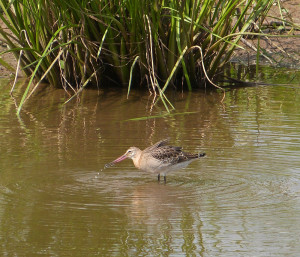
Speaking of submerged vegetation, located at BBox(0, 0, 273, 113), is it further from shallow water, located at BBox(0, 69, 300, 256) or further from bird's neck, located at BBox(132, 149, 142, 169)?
bird's neck, located at BBox(132, 149, 142, 169)

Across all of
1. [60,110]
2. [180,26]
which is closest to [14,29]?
[60,110]

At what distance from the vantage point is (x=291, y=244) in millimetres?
5312

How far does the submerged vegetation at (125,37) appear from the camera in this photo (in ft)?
31.8

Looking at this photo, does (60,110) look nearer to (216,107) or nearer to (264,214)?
(216,107)

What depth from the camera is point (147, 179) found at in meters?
7.64

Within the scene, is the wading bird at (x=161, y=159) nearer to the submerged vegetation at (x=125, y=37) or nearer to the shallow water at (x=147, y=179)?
the shallow water at (x=147, y=179)

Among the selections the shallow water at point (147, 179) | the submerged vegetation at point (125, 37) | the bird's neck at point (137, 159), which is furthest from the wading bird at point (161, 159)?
the submerged vegetation at point (125, 37)

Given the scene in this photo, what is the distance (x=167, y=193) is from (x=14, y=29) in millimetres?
4693

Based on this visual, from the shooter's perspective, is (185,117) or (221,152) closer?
(221,152)

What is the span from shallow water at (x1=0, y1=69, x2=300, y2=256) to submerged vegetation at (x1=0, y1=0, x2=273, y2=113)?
1.28 feet

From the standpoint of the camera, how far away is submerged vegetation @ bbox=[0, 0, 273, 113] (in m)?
9.69

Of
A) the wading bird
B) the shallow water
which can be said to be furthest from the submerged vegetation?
the wading bird

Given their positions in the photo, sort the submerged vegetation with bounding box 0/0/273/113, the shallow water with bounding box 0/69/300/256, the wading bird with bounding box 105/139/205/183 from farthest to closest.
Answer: the submerged vegetation with bounding box 0/0/273/113, the wading bird with bounding box 105/139/205/183, the shallow water with bounding box 0/69/300/256

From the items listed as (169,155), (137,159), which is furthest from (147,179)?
(169,155)
